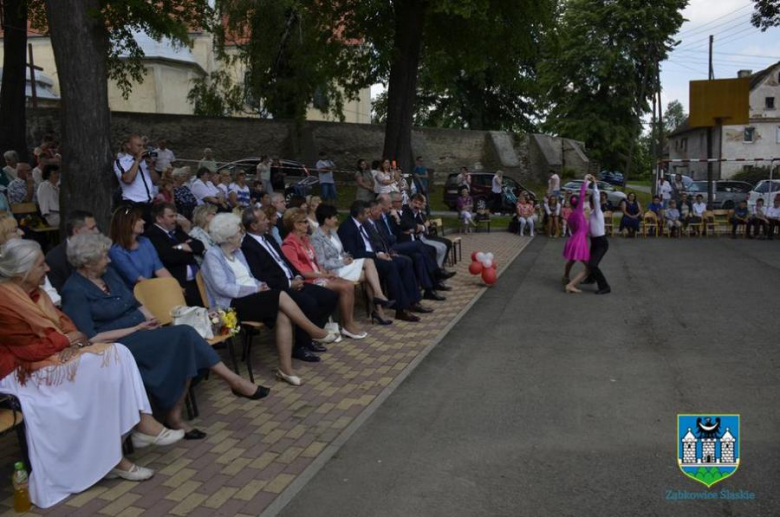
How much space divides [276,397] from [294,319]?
769 millimetres

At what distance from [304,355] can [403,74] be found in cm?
1298

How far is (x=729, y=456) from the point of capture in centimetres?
415

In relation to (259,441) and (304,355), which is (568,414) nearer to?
(259,441)

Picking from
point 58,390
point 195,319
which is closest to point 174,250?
point 195,319

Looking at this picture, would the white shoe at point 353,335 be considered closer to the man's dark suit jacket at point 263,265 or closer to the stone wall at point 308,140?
the man's dark suit jacket at point 263,265

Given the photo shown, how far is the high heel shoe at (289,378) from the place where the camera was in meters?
5.82

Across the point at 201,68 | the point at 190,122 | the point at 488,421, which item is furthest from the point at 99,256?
the point at 201,68

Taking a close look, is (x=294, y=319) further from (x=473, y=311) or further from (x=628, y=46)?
(x=628, y=46)

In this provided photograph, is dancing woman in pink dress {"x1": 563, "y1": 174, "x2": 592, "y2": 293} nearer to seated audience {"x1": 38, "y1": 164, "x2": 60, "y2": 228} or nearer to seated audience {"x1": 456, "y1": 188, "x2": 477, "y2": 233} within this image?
seated audience {"x1": 38, "y1": 164, "x2": 60, "y2": 228}

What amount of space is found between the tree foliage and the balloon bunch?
1970 cm

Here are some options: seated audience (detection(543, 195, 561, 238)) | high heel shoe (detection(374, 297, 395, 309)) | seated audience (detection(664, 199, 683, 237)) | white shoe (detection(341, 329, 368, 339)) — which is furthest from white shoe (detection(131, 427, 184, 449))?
seated audience (detection(664, 199, 683, 237))

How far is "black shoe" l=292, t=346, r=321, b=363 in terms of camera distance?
6559 mm

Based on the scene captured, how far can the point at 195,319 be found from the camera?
17.4ft

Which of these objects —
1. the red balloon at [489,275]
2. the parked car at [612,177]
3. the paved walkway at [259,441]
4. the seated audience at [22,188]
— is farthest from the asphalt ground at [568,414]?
the parked car at [612,177]
